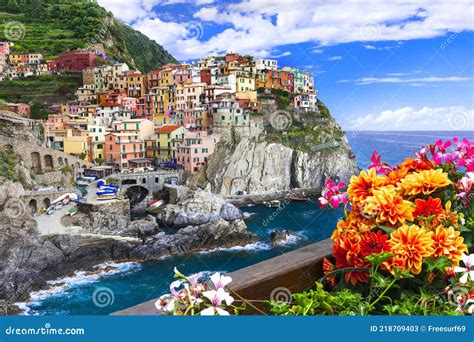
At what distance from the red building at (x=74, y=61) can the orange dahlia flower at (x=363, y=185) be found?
83.8 ft

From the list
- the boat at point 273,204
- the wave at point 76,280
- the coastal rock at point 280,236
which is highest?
the boat at point 273,204

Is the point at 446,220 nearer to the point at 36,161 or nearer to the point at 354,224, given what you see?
the point at 354,224

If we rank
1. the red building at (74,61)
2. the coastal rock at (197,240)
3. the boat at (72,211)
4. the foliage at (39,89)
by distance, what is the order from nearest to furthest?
the coastal rock at (197,240), the boat at (72,211), the foliage at (39,89), the red building at (74,61)

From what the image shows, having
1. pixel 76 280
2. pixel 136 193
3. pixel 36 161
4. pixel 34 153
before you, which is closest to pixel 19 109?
pixel 34 153

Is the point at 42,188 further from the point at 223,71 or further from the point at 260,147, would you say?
the point at 223,71

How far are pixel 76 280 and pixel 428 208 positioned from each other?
28.6 feet

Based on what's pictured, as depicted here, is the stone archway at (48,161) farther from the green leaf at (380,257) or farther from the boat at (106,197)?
the green leaf at (380,257)

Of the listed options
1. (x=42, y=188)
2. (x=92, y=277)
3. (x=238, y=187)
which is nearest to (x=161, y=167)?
(x=238, y=187)

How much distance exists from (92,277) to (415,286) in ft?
28.7

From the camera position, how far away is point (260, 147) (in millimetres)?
17797

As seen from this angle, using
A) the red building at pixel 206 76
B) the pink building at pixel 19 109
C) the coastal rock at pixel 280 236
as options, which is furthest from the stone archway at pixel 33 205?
the red building at pixel 206 76

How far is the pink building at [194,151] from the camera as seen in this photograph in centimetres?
1702

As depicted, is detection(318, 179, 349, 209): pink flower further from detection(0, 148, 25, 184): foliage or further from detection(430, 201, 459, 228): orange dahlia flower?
detection(0, 148, 25, 184): foliage

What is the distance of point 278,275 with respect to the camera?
0.76 metres
